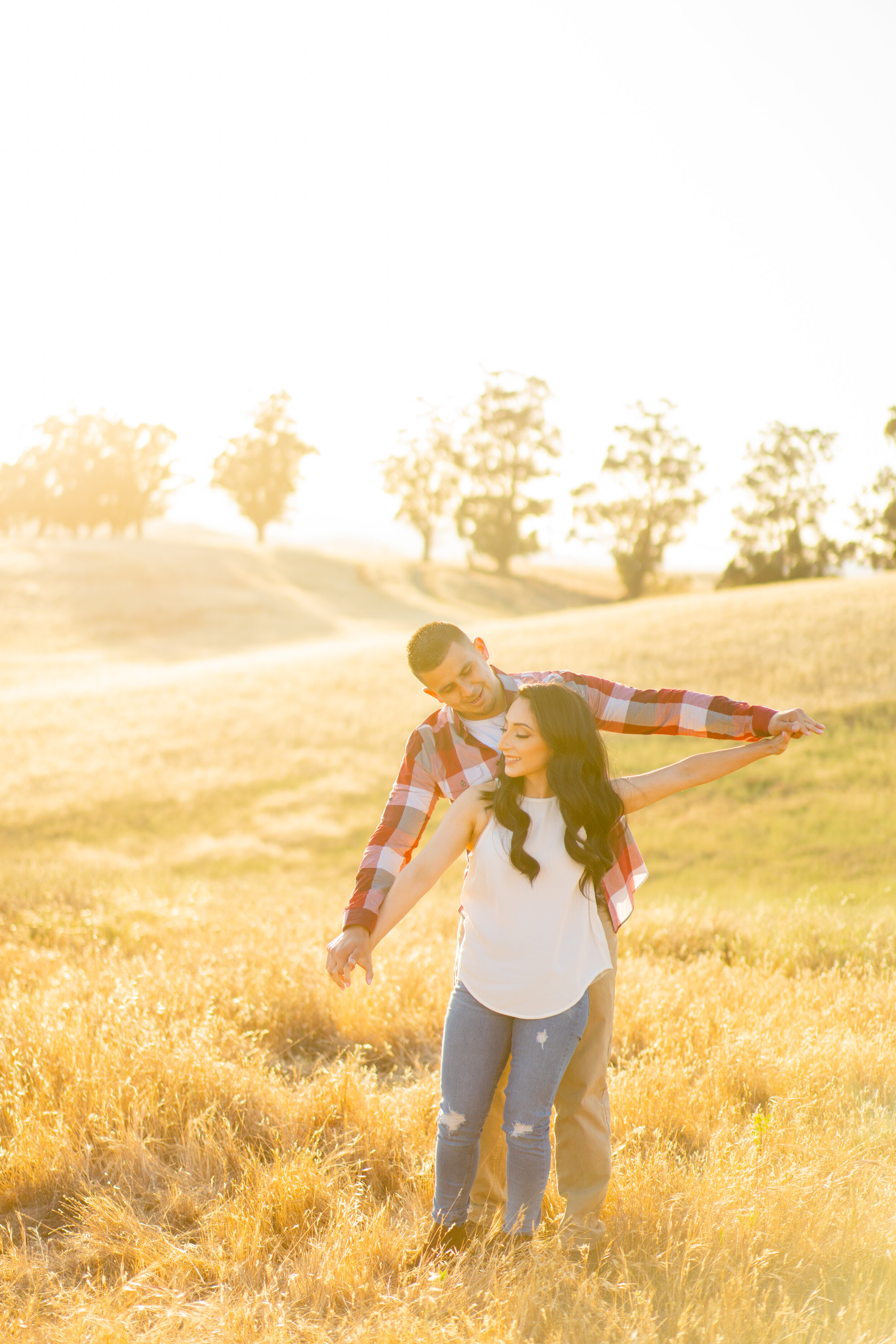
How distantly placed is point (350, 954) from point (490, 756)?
2.80 feet

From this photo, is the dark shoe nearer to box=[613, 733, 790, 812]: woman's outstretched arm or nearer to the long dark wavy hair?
the long dark wavy hair

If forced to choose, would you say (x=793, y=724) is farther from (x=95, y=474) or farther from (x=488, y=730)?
(x=95, y=474)

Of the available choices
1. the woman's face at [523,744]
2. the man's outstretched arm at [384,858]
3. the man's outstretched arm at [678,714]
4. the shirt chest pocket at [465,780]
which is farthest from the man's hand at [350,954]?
the man's outstretched arm at [678,714]

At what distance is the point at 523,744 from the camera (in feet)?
11.0

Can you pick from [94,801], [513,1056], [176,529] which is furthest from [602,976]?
[176,529]

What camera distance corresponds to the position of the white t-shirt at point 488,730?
3715 mm

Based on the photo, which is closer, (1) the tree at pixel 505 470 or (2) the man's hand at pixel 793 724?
(2) the man's hand at pixel 793 724

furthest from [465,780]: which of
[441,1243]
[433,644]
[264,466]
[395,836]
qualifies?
[264,466]

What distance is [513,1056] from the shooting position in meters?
3.30

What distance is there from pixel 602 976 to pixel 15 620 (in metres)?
48.4

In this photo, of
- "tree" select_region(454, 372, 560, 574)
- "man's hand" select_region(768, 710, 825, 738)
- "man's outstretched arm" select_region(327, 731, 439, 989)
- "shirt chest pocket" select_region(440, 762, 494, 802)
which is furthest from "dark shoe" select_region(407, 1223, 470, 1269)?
"tree" select_region(454, 372, 560, 574)

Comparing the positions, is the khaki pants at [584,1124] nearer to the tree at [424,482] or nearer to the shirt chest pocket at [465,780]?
the shirt chest pocket at [465,780]

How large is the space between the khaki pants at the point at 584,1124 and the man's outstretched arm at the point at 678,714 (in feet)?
2.52

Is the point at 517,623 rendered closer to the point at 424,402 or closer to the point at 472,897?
the point at 472,897
